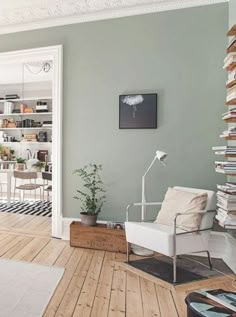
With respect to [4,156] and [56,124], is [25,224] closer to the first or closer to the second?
[56,124]

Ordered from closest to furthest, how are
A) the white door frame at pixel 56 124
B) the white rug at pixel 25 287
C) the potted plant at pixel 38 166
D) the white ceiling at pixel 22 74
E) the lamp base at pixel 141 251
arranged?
the white rug at pixel 25 287
the lamp base at pixel 141 251
the white door frame at pixel 56 124
the white ceiling at pixel 22 74
the potted plant at pixel 38 166

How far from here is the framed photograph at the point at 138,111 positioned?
3295mm

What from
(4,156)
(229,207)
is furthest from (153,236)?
(4,156)

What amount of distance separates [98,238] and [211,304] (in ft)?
6.34

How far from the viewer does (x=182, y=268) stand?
2.77 m

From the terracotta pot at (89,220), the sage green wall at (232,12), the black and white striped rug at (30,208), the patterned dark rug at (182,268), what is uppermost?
the sage green wall at (232,12)

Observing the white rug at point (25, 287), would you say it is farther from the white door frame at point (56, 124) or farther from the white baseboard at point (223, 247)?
the white baseboard at point (223, 247)

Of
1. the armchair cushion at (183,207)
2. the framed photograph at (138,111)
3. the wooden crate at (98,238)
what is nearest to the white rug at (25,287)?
the wooden crate at (98,238)

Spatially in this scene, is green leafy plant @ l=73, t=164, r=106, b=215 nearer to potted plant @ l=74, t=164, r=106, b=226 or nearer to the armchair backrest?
potted plant @ l=74, t=164, r=106, b=226

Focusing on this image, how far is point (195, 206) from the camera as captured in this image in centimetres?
272

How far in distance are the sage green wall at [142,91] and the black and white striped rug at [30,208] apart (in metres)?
1.65

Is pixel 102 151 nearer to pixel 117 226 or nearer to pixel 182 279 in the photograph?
pixel 117 226

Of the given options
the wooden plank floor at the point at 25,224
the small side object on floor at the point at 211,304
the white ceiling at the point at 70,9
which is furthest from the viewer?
the wooden plank floor at the point at 25,224

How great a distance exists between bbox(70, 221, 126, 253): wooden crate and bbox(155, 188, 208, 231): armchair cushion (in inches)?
21.4
